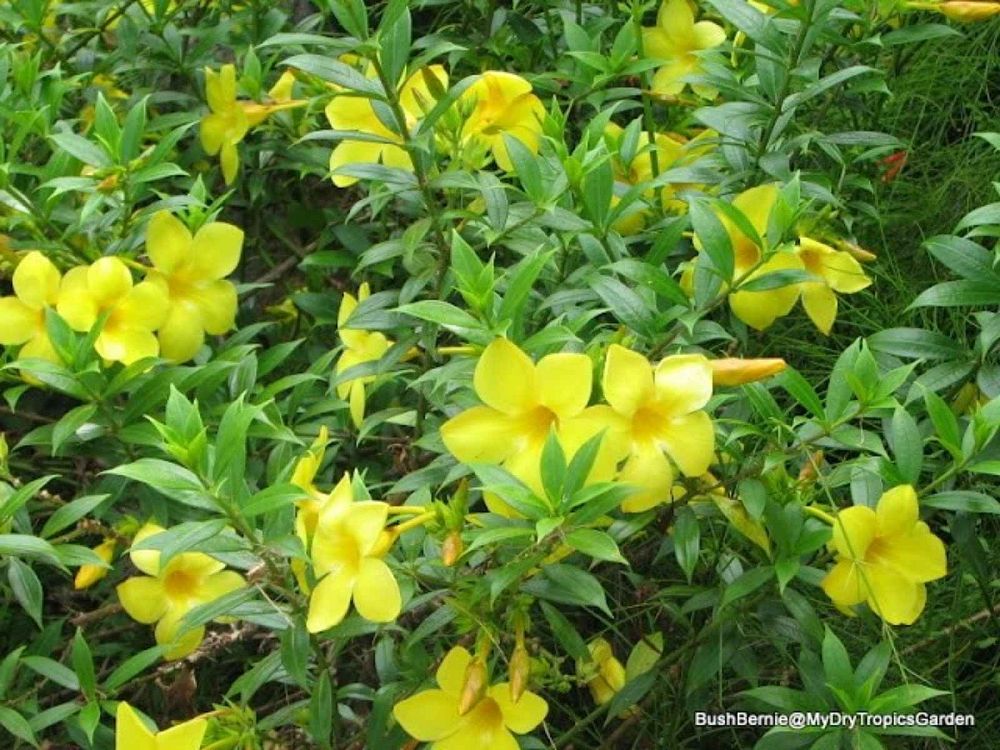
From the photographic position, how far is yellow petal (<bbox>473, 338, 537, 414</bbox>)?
4.91 ft

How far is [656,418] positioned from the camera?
151 cm

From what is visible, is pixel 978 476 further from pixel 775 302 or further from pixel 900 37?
pixel 900 37

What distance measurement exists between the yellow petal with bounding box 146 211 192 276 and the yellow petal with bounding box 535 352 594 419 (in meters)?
0.88

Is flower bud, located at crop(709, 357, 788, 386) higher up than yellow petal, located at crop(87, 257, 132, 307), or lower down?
higher up

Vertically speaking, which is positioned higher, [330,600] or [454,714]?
[330,600]

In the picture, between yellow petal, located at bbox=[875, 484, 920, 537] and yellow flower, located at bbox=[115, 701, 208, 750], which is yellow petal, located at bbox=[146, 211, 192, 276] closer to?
yellow flower, located at bbox=[115, 701, 208, 750]

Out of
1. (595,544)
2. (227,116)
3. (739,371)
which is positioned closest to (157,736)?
(595,544)

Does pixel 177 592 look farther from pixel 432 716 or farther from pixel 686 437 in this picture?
pixel 686 437

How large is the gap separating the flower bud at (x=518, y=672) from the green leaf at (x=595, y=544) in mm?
193

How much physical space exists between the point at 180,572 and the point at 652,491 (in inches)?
31.9

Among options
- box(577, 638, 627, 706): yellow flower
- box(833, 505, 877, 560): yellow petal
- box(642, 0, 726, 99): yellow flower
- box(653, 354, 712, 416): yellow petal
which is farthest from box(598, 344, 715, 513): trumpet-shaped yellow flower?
box(642, 0, 726, 99): yellow flower

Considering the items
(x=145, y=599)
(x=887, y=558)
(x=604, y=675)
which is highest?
(x=887, y=558)

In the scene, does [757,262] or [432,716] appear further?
[757,262]

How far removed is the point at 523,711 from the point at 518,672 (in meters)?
0.08
